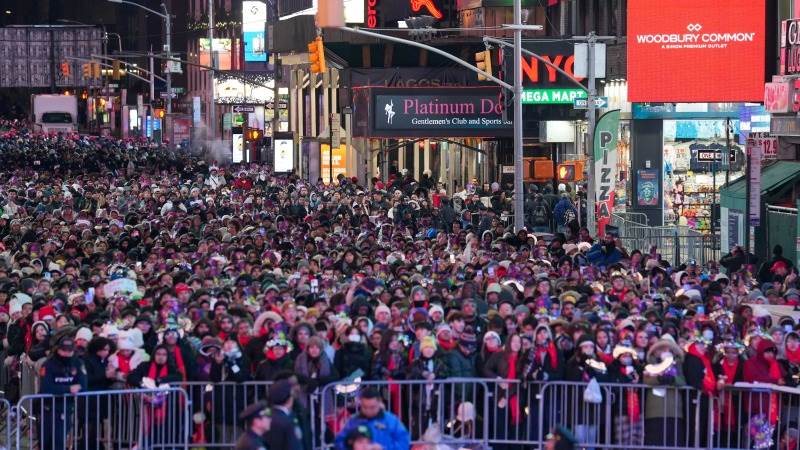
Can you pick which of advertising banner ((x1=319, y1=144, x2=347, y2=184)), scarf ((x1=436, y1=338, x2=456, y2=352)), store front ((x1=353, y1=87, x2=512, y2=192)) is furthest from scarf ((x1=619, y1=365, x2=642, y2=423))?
advertising banner ((x1=319, y1=144, x2=347, y2=184))

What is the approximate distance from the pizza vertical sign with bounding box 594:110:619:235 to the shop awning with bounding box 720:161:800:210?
2469 mm

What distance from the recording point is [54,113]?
12338 cm

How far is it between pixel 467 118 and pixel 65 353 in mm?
37589

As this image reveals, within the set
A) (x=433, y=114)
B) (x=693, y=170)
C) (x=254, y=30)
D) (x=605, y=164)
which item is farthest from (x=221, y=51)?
(x=605, y=164)

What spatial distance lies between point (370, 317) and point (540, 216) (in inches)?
914

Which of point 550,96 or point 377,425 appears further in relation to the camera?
point 550,96

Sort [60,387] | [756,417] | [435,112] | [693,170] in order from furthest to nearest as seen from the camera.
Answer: [435,112]
[693,170]
[756,417]
[60,387]

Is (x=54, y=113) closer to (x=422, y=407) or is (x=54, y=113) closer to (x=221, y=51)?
(x=221, y=51)

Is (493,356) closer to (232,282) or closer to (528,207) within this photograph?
(232,282)

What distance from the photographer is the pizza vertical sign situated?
35469 mm

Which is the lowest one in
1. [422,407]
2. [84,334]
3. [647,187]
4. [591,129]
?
[422,407]

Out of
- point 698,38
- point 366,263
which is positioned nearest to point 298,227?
point 366,263

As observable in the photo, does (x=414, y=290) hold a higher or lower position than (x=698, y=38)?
lower

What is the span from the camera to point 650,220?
42906 mm
